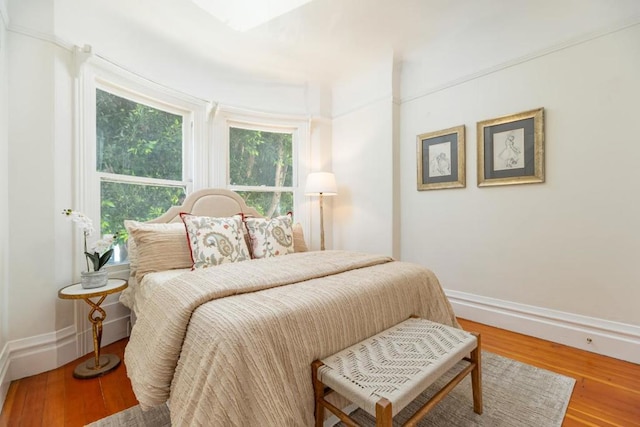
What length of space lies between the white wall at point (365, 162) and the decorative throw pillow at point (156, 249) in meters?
1.99

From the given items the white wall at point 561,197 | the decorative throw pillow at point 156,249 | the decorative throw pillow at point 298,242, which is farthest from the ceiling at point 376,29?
the decorative throw pillow at point 298,242

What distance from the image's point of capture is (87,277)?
71.8 inches

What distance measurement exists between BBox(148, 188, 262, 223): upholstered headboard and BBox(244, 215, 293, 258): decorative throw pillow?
0.43 metres

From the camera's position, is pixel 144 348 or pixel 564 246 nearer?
pixel 144 348

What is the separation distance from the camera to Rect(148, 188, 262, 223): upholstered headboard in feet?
8.38

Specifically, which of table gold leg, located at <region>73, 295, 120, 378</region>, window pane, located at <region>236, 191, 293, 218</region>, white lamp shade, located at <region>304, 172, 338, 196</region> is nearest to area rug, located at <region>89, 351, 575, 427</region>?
table gold leg, located at <region>73, 295, 120, 378</region>

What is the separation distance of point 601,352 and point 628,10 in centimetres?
231

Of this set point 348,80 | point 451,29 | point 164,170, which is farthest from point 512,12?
point 164,170

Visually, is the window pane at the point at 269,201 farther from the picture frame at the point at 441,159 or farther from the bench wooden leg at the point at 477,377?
the bench wooden leg at the point at 477,377

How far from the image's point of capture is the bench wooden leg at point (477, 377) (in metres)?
1.41

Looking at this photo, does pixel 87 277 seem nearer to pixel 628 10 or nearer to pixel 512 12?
pixel 512 12

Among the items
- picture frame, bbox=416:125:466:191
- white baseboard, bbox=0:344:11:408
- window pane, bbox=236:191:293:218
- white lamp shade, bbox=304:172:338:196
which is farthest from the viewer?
window pane, bbox=236:191:293:218

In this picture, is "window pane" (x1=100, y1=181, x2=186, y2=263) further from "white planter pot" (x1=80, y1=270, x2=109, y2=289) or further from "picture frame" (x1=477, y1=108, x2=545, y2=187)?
"picture frame" (x1=477, y1=108, x2=545, y2=187)

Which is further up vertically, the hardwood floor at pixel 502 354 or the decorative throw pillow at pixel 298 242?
the decorative throw pillow at pixel 298 242
